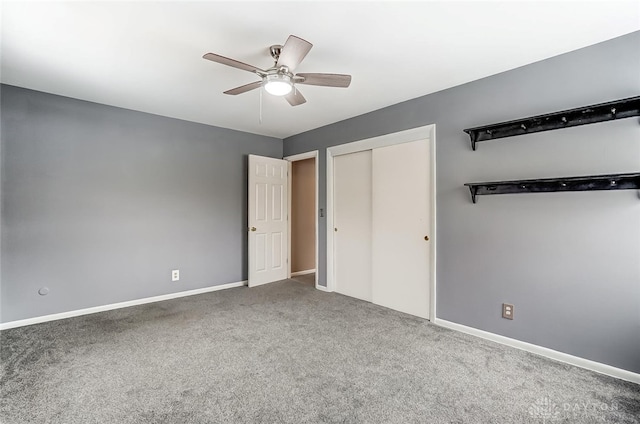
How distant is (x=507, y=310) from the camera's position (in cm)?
260

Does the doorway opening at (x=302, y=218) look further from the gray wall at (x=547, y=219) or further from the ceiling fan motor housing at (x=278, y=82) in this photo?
the ceiling fan motor housing at (x=278, y=82)

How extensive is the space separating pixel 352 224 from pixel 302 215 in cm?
168

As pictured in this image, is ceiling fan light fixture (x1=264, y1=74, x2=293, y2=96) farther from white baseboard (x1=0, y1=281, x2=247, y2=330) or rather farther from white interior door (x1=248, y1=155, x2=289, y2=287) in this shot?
white baseboard (x1=0, y1=281, x2=247, y2=330)

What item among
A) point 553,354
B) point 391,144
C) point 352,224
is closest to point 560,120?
point 391,144

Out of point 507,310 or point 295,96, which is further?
point 507,310

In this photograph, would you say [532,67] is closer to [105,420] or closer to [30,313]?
[105,420]

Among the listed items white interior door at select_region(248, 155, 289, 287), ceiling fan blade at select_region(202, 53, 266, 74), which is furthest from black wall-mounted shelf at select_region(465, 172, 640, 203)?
white interior door at select_region(248, 155, 289, 287)

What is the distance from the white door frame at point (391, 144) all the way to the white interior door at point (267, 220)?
100 cm

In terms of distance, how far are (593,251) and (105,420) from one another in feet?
11.2

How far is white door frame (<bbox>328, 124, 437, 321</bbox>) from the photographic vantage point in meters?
3.12

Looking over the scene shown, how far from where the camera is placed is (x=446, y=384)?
202 centimetres

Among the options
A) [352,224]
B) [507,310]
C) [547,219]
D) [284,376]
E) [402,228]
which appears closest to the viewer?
[284,376]

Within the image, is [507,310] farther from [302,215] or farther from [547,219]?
[302,215]

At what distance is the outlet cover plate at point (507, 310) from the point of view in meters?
2.58
